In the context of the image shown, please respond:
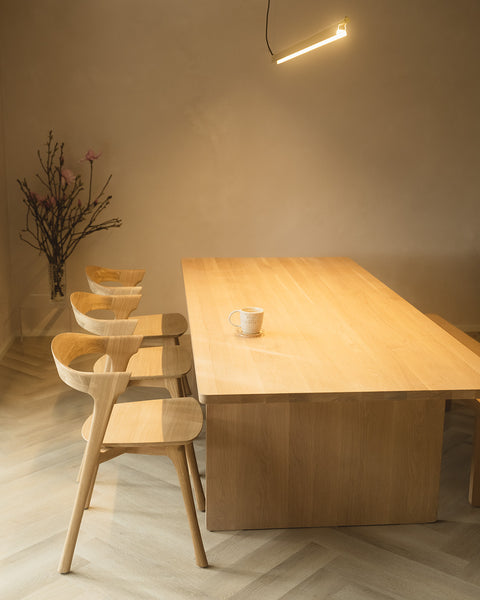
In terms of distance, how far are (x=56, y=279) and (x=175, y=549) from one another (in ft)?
9.69

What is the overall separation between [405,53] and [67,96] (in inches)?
108

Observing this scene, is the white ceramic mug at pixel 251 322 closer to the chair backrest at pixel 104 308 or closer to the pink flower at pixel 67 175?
the chair backrest at pixel 104 308

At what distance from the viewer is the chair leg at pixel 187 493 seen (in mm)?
2473

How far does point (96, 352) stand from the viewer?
2.61 m

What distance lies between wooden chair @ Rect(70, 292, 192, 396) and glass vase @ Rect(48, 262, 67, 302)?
1.79 meters

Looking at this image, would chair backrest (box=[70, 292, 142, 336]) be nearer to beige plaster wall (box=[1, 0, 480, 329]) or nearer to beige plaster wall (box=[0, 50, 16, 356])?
beige plaster wall (box=[0, 50, 16, 356])

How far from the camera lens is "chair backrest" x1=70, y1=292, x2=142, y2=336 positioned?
115 inches

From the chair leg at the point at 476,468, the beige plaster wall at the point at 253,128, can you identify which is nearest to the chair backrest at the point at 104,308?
the chair leg at the point at 476,468

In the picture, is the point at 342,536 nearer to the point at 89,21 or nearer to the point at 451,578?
the point at 451,578

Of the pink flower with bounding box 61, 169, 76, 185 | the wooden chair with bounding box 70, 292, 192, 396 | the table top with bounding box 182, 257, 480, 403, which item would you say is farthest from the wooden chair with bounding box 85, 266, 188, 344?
the pink flower with bounding box 61, 169, 76, 185

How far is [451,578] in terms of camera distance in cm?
248

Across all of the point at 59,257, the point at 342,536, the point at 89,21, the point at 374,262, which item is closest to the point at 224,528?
the point at 342,536

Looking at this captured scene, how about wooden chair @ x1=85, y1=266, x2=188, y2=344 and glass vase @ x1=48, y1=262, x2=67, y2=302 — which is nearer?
wooden chair @ x1=85, y1=266, x2=188, y2=344

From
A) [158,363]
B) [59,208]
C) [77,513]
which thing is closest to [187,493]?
[77,513]
